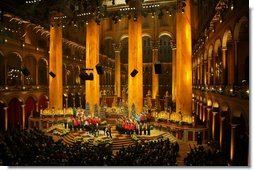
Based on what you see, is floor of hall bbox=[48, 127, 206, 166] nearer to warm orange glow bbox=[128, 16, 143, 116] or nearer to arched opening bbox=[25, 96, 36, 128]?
warm orange glow bbox=[128, 16, 143, 116]

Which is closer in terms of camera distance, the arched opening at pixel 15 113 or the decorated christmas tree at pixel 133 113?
the decorated christmas tree at pixel 133 113

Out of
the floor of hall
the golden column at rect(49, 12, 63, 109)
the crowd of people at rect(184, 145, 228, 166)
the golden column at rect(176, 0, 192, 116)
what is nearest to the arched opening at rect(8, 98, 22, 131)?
the golden column at rect(49, 12, 63, 109)

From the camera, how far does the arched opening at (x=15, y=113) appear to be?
2036 cm

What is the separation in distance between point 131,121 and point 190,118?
3.78 m

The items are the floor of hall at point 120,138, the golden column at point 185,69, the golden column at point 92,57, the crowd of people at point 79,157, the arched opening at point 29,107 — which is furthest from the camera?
the arched opening at point 29,107

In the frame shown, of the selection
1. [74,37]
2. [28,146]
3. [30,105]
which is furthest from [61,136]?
[74,37]

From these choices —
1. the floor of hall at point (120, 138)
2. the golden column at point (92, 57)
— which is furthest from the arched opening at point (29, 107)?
the floor of hall at point (120, 138)

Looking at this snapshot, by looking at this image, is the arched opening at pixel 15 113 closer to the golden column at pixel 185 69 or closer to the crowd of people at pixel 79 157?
the crowd of people at pixel 79 157

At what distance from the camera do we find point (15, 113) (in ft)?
69.4

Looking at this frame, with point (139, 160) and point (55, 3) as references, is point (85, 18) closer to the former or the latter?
point (55, 3)

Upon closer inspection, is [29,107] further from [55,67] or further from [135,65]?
[135,65]

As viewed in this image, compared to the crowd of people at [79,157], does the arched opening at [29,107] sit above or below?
above

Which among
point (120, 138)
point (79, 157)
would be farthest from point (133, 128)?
point (79, 157)

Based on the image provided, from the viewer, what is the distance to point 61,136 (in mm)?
16406
